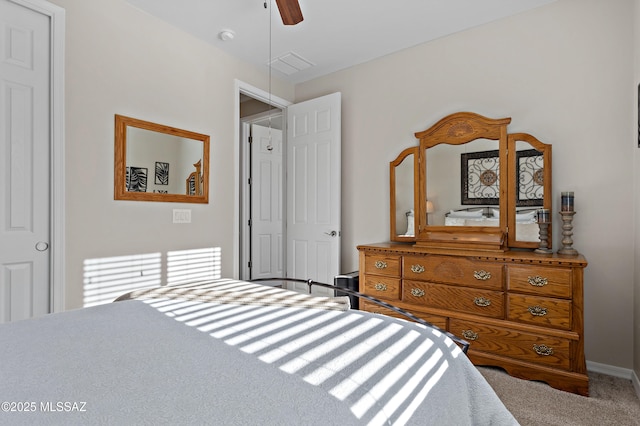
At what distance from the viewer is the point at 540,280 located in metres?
2.19

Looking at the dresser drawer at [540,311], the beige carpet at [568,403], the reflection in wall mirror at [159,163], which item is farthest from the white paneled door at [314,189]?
the beige carpet at [568,403]

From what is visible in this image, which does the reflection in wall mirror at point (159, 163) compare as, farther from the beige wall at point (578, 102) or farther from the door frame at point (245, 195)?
the beige wall at point (578, 102)

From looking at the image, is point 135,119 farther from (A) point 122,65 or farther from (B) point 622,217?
(B) point 622,217

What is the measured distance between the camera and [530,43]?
269 cm

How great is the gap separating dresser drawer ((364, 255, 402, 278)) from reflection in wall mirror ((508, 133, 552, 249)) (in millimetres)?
909

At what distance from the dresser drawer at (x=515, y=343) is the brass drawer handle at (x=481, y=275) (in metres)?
0.33

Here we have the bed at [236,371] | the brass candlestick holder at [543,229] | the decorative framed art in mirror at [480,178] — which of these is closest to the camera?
the bed at [236,371]

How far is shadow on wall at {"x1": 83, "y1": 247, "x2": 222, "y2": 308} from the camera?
2.45 metres

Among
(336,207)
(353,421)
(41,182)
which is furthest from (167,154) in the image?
(353,421)

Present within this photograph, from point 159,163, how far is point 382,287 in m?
2.16

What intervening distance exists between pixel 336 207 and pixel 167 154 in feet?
5.63

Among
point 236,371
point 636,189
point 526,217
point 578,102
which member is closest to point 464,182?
point 526,217

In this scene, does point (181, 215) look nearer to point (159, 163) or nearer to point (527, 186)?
point (159, 163)

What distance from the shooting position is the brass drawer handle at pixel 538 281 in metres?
2.17
